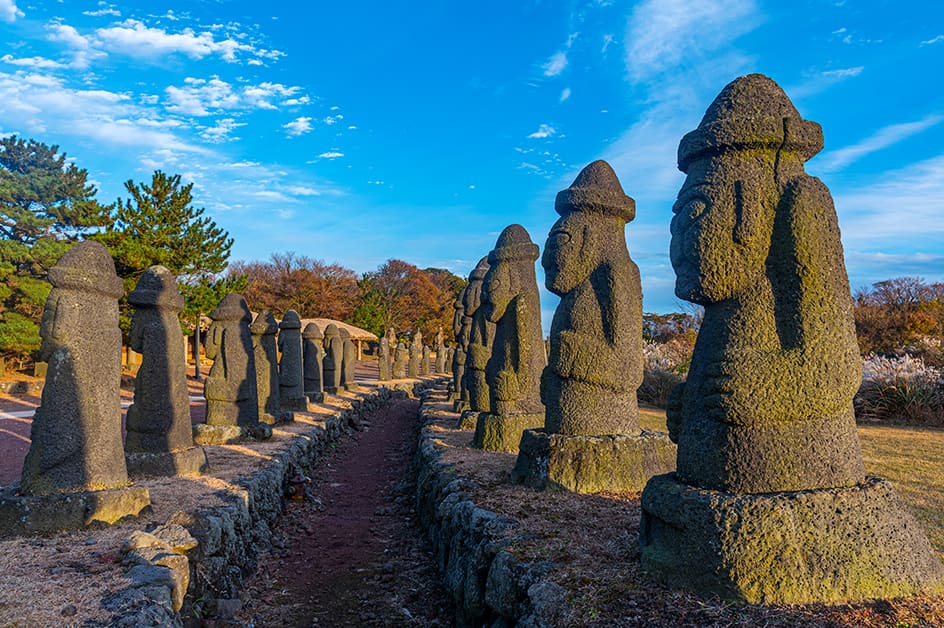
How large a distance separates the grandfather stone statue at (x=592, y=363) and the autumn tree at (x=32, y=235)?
22901 millimetres

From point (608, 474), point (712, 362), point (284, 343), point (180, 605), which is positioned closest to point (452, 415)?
point (284, 343)

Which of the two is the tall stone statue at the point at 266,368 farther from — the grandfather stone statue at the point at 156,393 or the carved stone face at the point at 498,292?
the carved stone face at the point at 498,292

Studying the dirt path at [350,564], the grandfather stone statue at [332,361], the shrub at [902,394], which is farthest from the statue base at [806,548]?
the grandfather stone statue at [332,361]

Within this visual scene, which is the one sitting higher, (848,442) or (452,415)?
(848,442)

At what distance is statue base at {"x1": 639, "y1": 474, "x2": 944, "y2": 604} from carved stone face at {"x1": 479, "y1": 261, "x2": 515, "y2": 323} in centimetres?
583

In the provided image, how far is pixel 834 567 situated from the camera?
2.73 meters

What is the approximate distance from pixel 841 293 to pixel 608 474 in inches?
108

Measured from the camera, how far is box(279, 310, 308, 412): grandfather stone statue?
13773mm

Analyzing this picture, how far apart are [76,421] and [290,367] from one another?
867 centimetres

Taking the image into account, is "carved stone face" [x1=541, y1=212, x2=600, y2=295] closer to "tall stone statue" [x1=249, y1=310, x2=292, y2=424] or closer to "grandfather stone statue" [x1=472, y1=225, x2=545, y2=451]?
"grandfather stone statue" [x1=472, y1=225, x2=545, y2=451]

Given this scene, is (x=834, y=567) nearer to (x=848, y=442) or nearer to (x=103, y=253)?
(x=848, y=442)

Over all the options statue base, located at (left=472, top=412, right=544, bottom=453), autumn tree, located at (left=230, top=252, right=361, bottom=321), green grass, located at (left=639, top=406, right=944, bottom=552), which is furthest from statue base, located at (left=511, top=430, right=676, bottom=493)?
autumn tree, located at (left=230, top=252, right=361, bottom=321)

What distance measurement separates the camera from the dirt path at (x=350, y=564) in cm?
500

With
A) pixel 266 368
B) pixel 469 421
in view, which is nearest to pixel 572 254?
pixel 469 421
